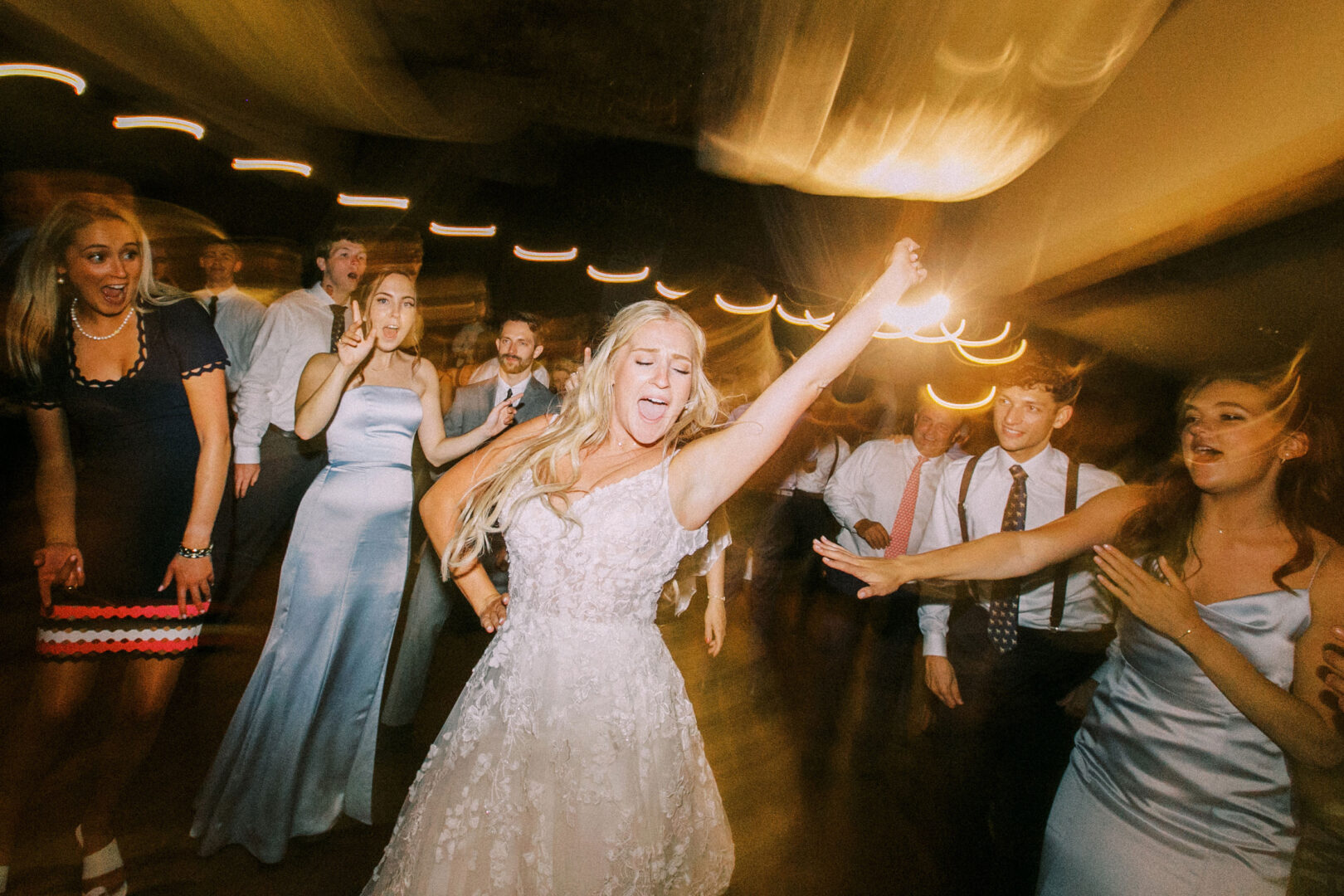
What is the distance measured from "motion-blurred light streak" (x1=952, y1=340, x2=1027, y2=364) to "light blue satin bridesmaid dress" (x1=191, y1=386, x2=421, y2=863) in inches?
99.6

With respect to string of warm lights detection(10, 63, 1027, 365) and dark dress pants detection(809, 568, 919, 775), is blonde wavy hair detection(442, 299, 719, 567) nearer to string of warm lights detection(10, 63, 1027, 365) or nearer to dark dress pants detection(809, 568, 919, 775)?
string of warm lights detection(10, 63, 1027, 365)

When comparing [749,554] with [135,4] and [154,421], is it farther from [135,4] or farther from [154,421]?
[135,4]

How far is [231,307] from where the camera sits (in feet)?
6.97

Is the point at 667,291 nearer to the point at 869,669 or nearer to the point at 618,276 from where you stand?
the point at 618,276

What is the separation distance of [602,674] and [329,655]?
1.31m

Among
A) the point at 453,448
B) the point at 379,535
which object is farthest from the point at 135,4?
the point at 379,535

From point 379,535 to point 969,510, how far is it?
98.7 inches

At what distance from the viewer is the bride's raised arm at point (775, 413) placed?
1.25 meters

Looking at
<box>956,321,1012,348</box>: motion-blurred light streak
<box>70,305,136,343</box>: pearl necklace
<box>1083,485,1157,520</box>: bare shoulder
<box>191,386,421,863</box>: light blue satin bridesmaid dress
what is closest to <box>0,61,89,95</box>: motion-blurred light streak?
<box>70,305,136,343</box>: pearl necklace

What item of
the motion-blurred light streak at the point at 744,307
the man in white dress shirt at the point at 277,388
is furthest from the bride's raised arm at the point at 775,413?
the motion-blurred light streak at the point at 744,307

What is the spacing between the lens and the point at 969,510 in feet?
8.07

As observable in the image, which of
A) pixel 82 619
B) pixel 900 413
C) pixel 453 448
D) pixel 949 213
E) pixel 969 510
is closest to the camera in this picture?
pixel 82 619

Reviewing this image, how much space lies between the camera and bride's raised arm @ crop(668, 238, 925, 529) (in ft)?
4.10

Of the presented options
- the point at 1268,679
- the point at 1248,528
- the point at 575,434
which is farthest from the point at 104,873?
the point at 1248,528
